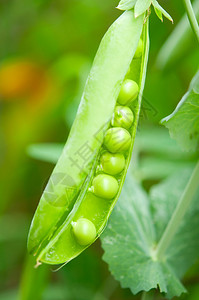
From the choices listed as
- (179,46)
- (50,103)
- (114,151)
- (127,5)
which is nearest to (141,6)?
(127,5)

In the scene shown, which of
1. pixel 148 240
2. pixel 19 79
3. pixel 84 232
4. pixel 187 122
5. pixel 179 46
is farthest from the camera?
pixel 19 79

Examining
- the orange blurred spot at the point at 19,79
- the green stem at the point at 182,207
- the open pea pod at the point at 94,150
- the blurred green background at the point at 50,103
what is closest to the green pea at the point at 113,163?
the open pea pod at the point at 94,150

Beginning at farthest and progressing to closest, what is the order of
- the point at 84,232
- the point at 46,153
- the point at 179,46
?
the point at 46,153 < the point at 179,46 < the point at 84,232

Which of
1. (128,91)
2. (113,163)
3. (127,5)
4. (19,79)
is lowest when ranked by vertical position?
(19,79)

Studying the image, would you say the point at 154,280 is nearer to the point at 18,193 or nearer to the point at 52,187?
the point at 52,187

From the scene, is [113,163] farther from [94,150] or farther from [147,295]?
[147,295]

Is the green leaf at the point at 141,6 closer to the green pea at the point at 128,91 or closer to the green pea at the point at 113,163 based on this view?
the green pea at the point at 128,91
